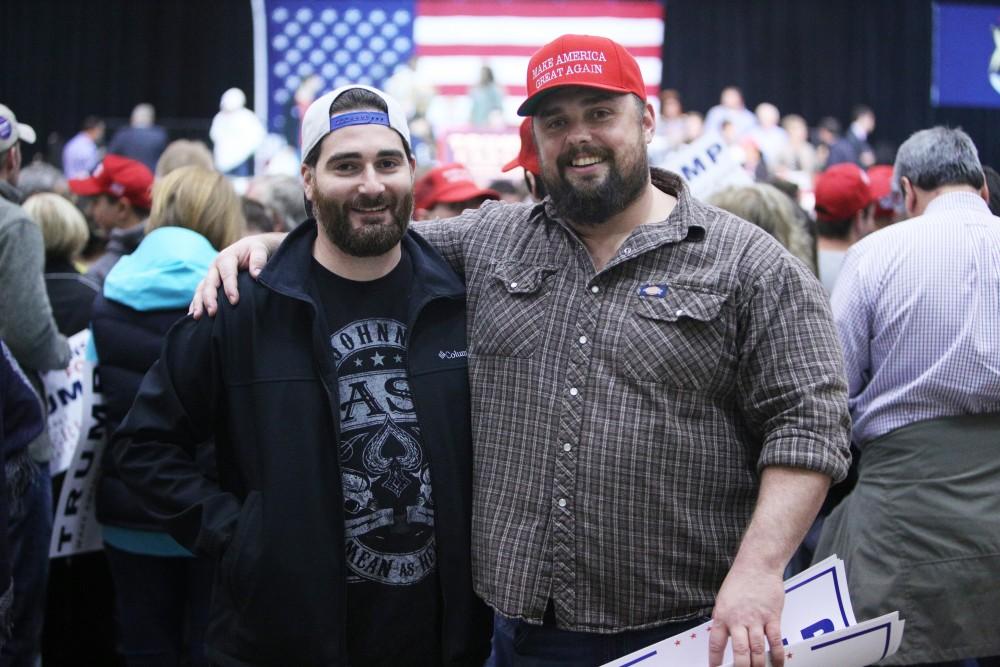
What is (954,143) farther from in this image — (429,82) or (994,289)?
(429,82)

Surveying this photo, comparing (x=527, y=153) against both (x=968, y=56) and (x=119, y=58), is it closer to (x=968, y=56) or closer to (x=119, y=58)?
(x=119, y=58)

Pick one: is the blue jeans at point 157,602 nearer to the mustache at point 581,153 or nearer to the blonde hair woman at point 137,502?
the blonde hair woman at point 137,502

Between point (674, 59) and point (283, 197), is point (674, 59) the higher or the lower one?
the higher one

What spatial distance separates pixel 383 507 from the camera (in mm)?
2406

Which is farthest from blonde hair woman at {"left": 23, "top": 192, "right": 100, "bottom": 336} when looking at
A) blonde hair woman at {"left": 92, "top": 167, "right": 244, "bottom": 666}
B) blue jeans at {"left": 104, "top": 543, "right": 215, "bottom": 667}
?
blue jeans at {"left": 104, "top": 543, "right": 215, "bottom": 667}

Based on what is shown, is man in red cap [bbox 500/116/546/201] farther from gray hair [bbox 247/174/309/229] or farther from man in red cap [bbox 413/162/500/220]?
gray hair [bbox 247/174/309/229]

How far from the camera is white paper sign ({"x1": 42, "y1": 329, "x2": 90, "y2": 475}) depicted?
362cm

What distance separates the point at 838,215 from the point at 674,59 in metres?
16.3

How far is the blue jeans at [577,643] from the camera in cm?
233

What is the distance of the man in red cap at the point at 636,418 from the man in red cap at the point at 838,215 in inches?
84.5

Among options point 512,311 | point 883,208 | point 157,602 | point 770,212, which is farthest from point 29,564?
point 883,208

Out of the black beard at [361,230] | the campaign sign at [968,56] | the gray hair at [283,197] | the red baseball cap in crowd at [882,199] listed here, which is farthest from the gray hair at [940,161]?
the campaign sign at [968,56]

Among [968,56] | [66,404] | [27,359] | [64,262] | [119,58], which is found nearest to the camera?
[27,359]

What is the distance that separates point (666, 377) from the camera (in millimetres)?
2297
